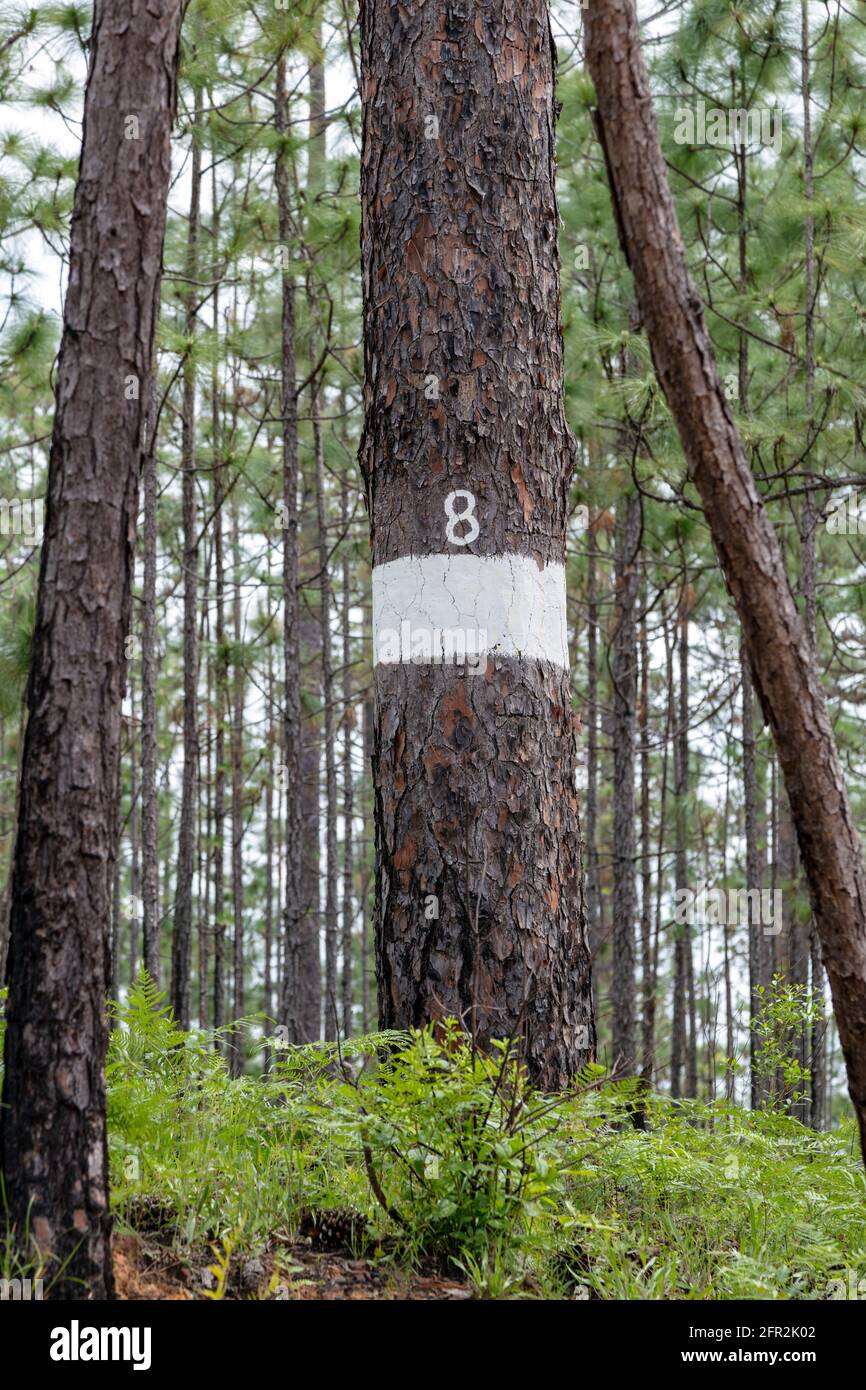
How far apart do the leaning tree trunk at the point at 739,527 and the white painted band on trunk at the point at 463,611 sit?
89 centimetres

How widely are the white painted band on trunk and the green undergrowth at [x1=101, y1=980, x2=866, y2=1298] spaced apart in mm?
990

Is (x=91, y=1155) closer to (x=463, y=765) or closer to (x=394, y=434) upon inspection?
(x=463, y=765)

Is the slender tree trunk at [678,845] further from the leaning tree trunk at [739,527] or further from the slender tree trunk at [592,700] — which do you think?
the leaning tree trunk at [739,527]

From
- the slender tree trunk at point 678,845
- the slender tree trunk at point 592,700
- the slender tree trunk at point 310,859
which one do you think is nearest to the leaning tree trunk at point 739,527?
the slender tree trunk at point 592,700

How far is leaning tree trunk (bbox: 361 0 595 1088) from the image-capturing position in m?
3.21

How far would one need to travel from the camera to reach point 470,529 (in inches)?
132

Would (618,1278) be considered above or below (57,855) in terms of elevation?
below

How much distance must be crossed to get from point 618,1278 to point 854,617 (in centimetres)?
1536

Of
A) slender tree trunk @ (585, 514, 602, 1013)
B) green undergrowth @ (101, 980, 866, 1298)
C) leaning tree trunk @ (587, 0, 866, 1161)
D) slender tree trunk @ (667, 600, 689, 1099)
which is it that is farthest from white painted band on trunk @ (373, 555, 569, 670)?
slender tree trunk @ (667, 600, 689, 1099)

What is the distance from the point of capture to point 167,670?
20.0 m

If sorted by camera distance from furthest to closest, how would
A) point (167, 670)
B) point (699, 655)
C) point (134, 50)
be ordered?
point (167, 670)
point (699, 655)
point (134, 50)

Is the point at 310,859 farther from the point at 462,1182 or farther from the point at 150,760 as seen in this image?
the point at 462,1182

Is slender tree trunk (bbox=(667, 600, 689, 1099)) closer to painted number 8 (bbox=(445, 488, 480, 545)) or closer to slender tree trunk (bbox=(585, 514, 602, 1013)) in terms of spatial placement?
slender tree trunk (bbox=(585, 514, 602, 1013))

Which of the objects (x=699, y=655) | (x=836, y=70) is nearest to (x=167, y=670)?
(x=699, y=655)
